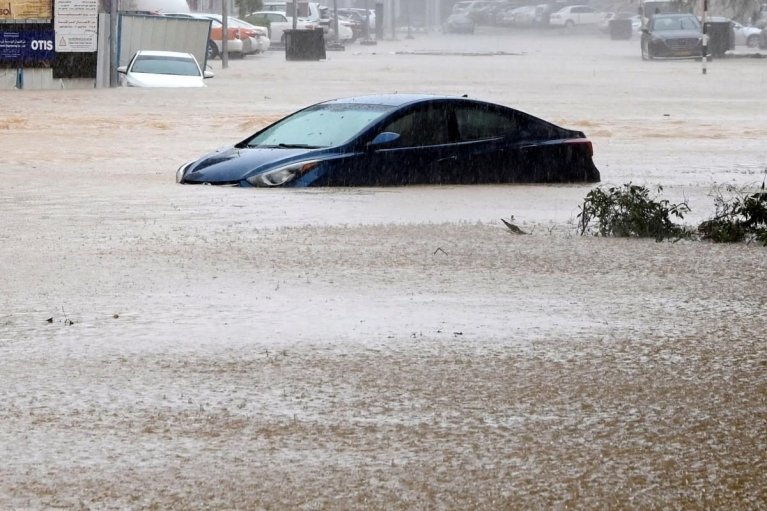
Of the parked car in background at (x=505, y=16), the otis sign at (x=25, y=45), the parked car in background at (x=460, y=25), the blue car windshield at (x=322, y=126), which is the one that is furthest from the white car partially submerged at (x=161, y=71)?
the parked car in background at (x=505, y=16)

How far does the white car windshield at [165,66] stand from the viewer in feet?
119

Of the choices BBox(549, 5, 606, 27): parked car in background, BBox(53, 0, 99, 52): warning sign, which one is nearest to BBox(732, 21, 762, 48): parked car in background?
BBox(549, 5, 606, 27): parked car in background

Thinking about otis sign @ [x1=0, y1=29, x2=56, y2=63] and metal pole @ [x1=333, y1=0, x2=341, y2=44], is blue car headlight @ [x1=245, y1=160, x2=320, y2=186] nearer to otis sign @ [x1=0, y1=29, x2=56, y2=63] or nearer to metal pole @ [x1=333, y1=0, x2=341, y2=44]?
otis sign @ [x1=0, y1=29, x2=56, y2=63]

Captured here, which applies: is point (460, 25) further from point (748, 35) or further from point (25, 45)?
point (25, 45)

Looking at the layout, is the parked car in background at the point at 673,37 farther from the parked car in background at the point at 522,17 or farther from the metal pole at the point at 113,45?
the parked car in background at the point at 522,17

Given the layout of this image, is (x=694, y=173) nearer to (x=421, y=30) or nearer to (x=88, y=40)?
(x=88, y=40)

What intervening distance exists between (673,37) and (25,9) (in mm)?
27537

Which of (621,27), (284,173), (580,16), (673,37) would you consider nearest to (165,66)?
(284,173)

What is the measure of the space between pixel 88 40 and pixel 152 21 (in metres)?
4.29

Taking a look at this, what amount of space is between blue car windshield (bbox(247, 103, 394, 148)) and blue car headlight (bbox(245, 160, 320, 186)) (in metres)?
0.33

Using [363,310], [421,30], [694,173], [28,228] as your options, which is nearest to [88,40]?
[694,173]

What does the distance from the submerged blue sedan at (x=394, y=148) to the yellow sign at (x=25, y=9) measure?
65.7 ft

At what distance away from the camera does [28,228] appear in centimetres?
1311

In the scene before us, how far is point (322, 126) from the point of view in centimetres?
1662
